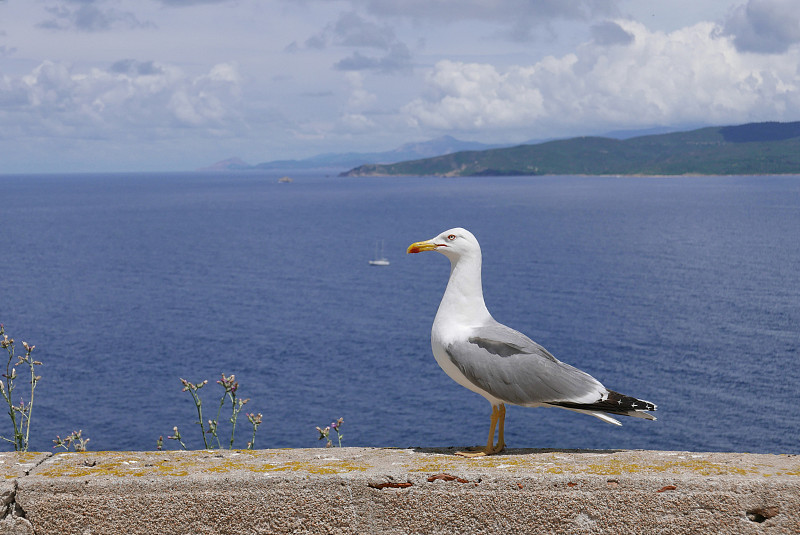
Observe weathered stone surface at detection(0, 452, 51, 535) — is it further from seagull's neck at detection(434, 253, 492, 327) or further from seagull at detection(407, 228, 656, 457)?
seagull's neck at detection(434, 253, 492, 327)

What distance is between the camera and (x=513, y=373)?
18.2ft

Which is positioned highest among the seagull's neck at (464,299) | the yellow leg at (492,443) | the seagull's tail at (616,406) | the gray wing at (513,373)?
the seagull's neck at (464,299)

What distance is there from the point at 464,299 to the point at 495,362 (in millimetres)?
552

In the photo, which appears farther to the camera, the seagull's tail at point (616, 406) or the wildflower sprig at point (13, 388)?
the wildflower sprig at point (13, 388)

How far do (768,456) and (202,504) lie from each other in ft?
10.1

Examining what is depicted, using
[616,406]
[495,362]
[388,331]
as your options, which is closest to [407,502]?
[495,362]

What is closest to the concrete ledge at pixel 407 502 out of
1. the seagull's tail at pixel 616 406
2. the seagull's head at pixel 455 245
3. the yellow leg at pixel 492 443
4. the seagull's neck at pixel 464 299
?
the yellow leg at pixel 492 443

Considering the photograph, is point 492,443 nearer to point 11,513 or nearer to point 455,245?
point 455,245

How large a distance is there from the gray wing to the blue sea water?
38.7m

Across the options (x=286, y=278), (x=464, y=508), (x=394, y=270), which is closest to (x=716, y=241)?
(x=394, y=270)

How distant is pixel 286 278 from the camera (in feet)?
338

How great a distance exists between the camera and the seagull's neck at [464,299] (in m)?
5.73

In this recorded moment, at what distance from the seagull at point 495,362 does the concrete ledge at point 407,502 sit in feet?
5.80

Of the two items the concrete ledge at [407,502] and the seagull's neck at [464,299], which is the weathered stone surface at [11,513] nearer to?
the concrete ledge at [407,502]
